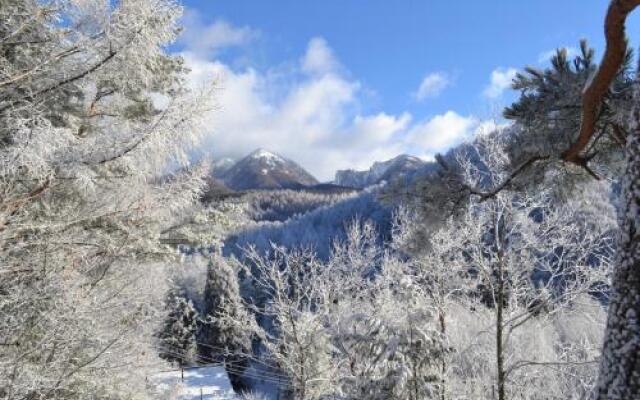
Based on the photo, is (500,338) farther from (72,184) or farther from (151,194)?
(72,184)

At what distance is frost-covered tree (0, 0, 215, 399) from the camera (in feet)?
13.3

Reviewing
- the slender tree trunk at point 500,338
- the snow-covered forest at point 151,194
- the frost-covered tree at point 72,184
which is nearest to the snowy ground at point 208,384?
the snow-covered forest at point 151,194

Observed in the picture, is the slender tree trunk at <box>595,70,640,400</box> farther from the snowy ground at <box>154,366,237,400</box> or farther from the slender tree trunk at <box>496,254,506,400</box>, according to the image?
the snowy ground at <box>154,366,237,400</box>

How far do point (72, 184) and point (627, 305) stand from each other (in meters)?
4.79

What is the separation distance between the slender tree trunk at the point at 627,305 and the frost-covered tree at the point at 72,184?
3.68 metres

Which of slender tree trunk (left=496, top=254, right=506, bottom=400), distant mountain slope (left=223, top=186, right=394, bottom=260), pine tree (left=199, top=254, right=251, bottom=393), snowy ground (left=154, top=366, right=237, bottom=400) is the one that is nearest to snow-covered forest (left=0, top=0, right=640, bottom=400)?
slender tree trunk (left=496, top=254, right=506, bottom=400)

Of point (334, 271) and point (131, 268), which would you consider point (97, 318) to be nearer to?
point (131, 268)

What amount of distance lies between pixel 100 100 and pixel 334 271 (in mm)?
11531

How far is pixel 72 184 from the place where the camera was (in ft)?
15.8

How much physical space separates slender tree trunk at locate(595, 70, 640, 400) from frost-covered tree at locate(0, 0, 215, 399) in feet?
12.1

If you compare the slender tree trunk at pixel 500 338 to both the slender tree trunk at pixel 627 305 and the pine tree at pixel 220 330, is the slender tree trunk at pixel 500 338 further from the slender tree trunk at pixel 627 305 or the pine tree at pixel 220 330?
the pine tree at pixel 220 330

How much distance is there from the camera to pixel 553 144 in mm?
Result: 3805

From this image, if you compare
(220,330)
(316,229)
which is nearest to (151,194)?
(220,330)

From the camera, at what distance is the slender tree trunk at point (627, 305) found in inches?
76.0
